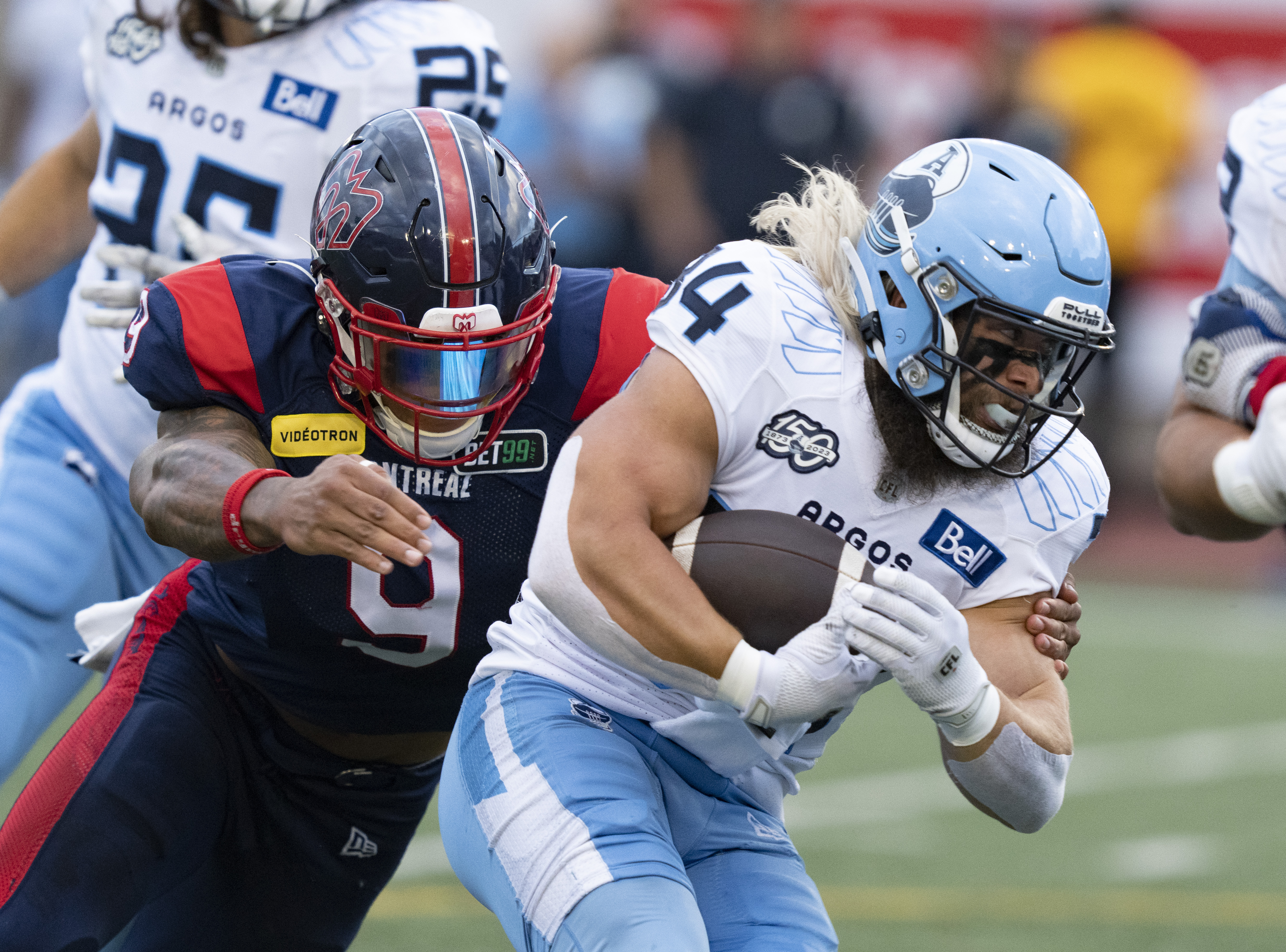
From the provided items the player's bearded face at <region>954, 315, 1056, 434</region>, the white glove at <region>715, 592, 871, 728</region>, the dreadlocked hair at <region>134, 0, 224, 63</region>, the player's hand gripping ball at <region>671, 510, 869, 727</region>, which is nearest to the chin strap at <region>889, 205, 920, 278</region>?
the player's bearded face at <region>954, 315, 1056, 434</region>

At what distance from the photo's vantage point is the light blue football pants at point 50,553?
3.72m

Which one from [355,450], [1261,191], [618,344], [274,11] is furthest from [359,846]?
[1261,191]

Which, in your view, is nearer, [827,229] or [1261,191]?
[827,229]

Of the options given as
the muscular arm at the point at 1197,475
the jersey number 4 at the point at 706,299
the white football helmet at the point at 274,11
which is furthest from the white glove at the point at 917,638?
the white football helmet at the point at 274,11

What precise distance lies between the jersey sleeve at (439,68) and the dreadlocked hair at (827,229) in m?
1.10

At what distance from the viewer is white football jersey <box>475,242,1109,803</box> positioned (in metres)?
2.85

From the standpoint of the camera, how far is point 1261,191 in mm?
4008

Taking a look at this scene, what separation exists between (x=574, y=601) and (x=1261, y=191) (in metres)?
2.08

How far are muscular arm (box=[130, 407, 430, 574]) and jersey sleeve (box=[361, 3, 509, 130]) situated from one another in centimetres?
122

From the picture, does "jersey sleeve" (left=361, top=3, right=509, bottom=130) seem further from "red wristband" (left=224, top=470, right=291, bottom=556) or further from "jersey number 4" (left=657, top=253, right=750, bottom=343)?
"red wristband" (left=224, top=470, right=291, bottom=556)

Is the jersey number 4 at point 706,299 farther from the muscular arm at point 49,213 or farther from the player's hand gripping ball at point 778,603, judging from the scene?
the muscular arm at point 49,213

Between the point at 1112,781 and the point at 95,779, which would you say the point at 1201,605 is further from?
the point at 95,779

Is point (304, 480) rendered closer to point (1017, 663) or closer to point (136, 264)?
point (1017, 663)

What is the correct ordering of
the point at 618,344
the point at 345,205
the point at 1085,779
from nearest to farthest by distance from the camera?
the point at 345,205 < the point at 618,344 < the point at 1085,779
